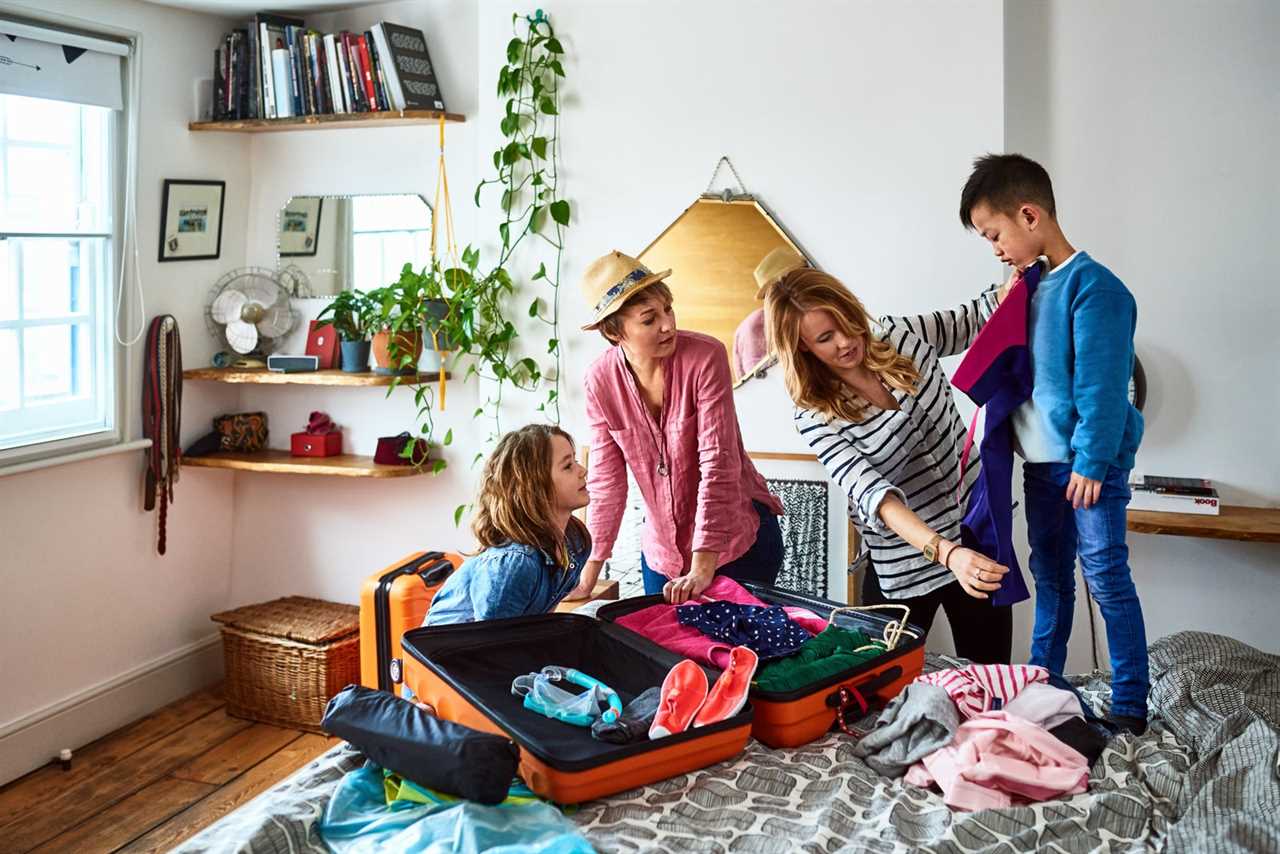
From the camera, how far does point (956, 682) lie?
6.25ft

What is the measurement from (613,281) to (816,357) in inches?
19.2

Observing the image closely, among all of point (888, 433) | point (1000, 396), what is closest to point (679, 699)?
point (888, 433)

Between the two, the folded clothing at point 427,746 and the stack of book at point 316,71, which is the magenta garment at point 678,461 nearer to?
the folded clothing at point 427,746

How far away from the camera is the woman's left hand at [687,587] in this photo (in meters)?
2.35

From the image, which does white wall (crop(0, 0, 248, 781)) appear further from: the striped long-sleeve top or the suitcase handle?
the suitcase handle

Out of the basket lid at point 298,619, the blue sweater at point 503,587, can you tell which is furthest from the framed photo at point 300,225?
the blue sweater at point 503,587

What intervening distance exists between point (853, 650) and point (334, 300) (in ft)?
8.79

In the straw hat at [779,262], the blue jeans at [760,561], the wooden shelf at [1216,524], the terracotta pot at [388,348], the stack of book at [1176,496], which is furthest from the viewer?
the terracotta pot at [388,348]

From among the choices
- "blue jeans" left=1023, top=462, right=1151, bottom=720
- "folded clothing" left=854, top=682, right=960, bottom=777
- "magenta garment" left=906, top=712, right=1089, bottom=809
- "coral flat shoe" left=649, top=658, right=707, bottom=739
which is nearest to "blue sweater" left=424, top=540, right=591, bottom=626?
"coral flat shoe" left=649, top=658, right=707, bottom=739

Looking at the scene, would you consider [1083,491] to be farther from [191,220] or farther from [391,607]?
[191,220]

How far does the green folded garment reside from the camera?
1897mm

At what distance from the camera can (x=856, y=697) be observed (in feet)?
6.31

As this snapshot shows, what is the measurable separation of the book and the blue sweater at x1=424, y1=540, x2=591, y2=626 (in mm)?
2048

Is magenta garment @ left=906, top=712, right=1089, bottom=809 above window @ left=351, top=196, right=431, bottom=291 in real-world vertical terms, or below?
below
